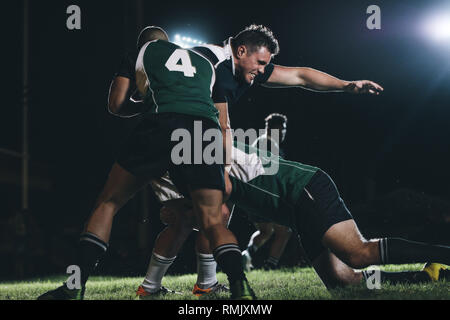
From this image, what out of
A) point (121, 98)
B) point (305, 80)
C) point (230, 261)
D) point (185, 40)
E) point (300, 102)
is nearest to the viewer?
point (230, 261)

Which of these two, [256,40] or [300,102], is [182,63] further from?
[300,102]

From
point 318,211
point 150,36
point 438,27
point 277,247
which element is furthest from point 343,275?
point 438,27

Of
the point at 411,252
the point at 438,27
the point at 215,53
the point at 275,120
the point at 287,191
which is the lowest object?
the point at 411,252

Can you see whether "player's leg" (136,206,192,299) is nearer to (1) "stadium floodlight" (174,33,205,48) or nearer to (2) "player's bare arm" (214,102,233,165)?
(2) "player's bare arm" (214,102,233,165)

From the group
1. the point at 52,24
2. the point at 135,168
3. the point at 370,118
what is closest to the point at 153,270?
the point at 135,168

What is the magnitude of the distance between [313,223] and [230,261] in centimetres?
86

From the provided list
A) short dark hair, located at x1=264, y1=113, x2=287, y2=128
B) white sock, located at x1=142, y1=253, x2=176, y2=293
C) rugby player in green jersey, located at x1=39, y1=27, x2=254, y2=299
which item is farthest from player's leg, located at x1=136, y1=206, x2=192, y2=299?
short dark hair, located at x1=264, y1=113, x2=287, y2=128

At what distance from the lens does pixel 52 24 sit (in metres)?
12.2

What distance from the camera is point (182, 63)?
2.94 metres

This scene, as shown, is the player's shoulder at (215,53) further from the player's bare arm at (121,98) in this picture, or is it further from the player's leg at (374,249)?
the player's leg at (374,249)

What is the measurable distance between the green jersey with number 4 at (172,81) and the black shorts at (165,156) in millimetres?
103

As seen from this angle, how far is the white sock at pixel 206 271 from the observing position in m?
3.68

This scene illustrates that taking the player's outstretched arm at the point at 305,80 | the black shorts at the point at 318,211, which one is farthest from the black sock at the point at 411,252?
the player's outstretched arm at the point at 305,80

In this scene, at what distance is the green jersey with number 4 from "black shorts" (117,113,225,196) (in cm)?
10
